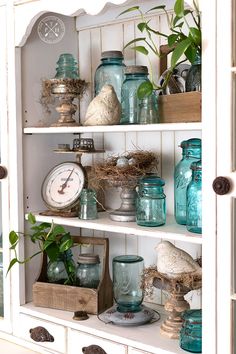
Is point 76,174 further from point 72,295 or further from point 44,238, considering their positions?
point 72,295

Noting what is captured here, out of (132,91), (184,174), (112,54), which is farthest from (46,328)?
(112,54)

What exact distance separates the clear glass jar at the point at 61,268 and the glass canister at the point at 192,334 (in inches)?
23.7

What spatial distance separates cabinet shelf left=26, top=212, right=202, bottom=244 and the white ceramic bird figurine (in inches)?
2.7

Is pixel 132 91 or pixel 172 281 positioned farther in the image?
pixel 132 91

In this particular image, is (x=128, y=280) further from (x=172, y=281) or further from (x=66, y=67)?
(x=66, y=67)

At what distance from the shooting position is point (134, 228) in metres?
1.82

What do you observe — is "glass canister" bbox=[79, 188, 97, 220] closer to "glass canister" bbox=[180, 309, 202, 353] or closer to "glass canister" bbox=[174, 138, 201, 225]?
"glass canister" bbox=[174, 138, 201, 225]

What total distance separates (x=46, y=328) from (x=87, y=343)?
210 mm

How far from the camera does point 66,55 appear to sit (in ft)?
7.11

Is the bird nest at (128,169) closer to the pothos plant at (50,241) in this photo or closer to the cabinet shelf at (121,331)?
the pothos plant at (50,241)

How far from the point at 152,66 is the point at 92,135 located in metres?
0.42

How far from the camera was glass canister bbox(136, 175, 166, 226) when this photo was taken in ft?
6.13

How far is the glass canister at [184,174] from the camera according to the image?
1.83 m

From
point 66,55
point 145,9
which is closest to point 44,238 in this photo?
point 66,55
